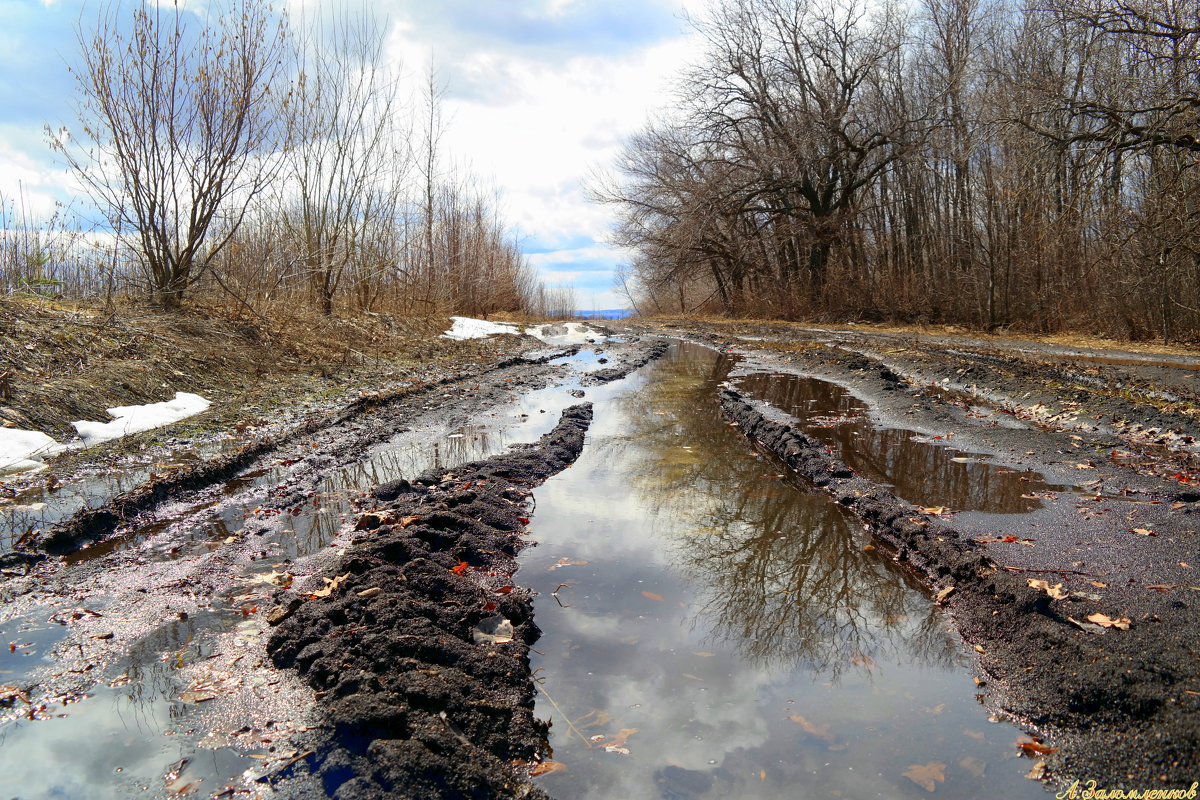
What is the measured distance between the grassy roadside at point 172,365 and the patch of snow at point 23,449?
201 millimetres

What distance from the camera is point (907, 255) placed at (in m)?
25.7

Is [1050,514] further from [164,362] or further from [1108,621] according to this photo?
[164,362]

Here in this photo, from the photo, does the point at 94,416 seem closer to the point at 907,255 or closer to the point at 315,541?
the point at 315,541

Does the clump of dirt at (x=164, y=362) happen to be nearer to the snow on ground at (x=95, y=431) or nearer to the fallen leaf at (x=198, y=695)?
the snow on ground at (x=95, y=431)

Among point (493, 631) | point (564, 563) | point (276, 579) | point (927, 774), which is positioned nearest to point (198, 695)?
point (276, 579)

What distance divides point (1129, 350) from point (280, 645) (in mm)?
14803

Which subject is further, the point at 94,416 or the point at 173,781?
the point at 94,416

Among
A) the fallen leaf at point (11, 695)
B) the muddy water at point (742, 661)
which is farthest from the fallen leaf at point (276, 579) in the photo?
the muddy water at point (742, 661)

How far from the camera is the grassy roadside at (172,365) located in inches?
249

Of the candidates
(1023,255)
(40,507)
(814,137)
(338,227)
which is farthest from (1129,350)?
(40,507)

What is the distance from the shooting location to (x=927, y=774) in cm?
237

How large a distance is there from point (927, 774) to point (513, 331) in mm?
19499

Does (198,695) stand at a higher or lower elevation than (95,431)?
lower

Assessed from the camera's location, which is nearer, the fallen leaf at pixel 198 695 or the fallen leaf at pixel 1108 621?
the fallen leaf at pixel 198 695
